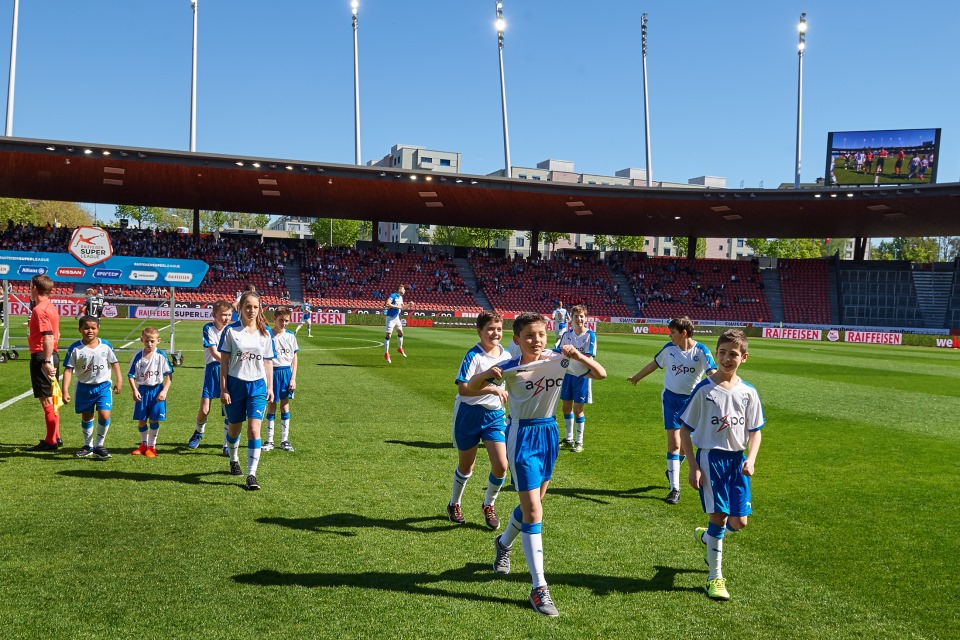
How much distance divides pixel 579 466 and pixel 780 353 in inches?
1045

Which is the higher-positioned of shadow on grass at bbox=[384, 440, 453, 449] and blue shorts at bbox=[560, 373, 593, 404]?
blue shorts at bbox=[560, 373, 593, 404]

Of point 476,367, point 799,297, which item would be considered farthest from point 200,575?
→ point 799,297

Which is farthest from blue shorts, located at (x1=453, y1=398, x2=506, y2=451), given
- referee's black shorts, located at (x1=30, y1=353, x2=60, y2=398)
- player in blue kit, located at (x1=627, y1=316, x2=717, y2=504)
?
referee's black shorts, located at (x1=30, y1=353, x2=60, y2=398)

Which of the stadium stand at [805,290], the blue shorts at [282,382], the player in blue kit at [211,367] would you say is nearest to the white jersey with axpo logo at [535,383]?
the blue shorts at [282,382]

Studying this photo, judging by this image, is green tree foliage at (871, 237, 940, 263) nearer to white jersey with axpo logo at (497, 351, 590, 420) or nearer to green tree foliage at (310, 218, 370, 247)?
green tree foliage at (310, 218, 370, 247)

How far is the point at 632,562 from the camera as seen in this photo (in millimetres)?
6172

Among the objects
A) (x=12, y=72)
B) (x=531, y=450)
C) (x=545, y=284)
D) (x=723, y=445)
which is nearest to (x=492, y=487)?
(x=531, y=450)

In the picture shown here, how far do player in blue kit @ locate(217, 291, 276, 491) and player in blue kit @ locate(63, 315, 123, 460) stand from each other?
6.14 feet

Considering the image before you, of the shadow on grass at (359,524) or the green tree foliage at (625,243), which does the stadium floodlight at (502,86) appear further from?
the green tree foliage at (625,243)

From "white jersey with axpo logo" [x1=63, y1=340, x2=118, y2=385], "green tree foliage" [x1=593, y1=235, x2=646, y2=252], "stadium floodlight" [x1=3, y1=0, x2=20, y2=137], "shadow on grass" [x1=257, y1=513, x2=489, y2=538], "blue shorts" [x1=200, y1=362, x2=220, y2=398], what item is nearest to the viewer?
"shadow on grass" [x1=257, y1=513, x2=489, y2=538]

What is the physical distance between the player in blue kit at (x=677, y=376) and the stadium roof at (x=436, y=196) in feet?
112

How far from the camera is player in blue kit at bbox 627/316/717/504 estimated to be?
8.25 meters

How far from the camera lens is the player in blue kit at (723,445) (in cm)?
552

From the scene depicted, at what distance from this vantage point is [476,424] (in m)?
6.66
